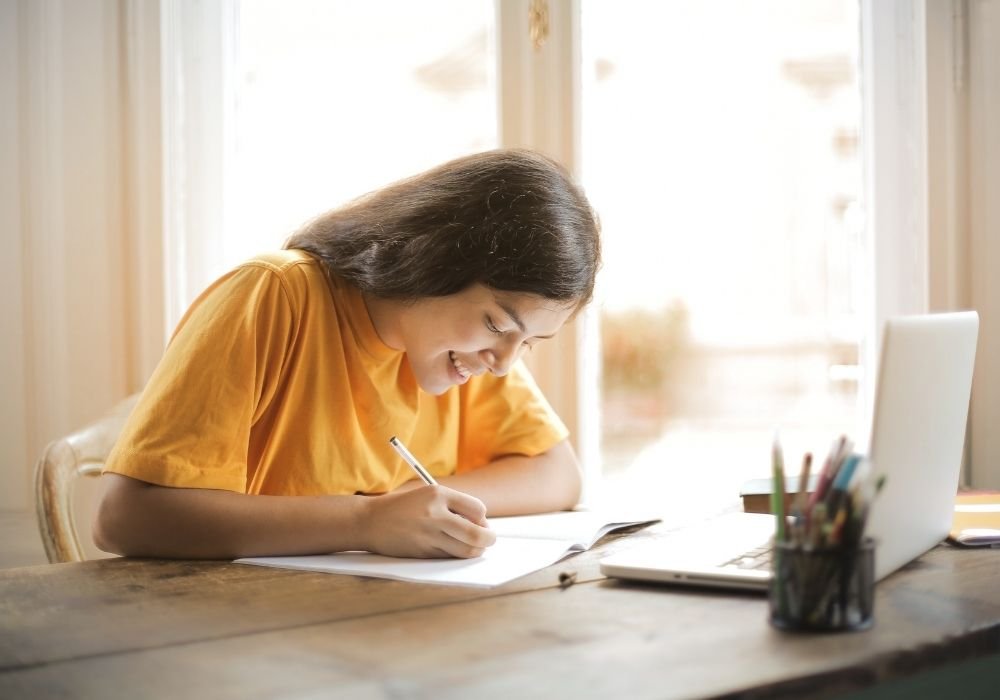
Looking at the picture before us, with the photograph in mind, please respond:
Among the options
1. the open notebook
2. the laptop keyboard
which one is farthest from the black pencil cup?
the open notebook

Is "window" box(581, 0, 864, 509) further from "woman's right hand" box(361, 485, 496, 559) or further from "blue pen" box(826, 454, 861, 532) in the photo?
"blue pen" box(826, 454, 861, 532)

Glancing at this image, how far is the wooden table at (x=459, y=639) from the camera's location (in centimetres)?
81

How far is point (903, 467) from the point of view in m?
1.04

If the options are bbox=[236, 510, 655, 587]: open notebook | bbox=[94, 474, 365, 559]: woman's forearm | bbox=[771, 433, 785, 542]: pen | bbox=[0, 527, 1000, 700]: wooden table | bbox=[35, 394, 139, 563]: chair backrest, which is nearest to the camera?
bbox=[0, 527, 1000, 700]: wooden table

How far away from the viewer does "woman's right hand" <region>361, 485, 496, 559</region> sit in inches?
48.9

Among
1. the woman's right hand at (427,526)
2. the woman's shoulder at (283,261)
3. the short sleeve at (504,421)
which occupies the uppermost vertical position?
the woman's shoulder at (283,261)

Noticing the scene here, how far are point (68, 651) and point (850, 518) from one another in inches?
27.1

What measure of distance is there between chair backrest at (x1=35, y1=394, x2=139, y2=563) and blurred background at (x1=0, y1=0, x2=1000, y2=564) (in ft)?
1.25

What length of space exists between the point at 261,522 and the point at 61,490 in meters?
0.60

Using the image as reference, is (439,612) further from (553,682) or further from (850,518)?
(850,518)

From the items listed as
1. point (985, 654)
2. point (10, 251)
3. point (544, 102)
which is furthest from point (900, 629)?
point (10, 251)

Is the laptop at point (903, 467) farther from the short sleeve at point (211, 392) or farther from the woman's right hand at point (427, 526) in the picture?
the short sleeve at point (211, 392)

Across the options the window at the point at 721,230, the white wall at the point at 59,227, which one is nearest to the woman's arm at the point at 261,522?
the white wall at the point at 59,227

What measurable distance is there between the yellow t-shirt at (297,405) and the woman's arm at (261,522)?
0.11 feet
